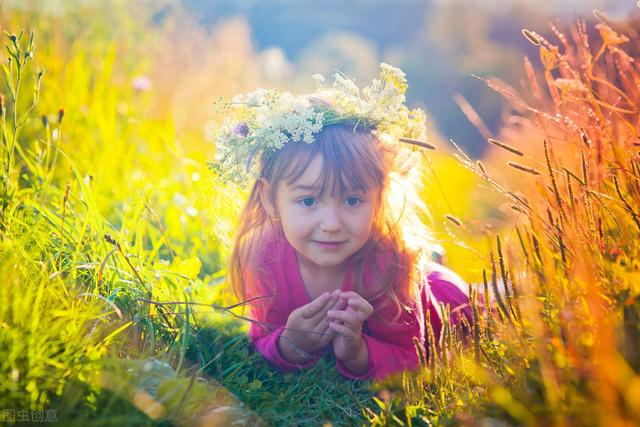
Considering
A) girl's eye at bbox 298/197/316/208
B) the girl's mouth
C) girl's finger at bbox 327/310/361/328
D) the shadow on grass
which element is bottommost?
the shadow on grass

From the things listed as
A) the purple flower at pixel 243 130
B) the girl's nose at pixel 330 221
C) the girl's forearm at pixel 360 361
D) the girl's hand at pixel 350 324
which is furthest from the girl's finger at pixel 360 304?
the purple flower at pixel 243 130

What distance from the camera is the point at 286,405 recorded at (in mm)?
2025

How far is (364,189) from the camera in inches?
85.7

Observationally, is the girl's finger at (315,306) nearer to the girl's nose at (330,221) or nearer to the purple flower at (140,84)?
the girl's nose at (330,221)

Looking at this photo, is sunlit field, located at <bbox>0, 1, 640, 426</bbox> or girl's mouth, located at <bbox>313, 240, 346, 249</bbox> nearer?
sunlit field, located at <bbox>0, 1, 640, 426</bbox>

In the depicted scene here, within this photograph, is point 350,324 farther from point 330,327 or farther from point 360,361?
point 360,361

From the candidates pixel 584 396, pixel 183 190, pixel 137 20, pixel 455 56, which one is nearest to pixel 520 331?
pixel 584 396

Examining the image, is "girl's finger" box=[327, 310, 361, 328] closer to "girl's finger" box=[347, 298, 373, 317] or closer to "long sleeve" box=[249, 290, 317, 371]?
"girl's finger" box=[347, 298, 373, 317]

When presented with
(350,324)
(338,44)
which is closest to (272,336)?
(350,324)

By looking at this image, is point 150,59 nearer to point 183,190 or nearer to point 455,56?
point 183,190

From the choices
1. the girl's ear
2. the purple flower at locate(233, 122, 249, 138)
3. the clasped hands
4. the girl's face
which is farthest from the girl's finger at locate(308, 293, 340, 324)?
the purple flower at locate(233, 122, 249, 138)

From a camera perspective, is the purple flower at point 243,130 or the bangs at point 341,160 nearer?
the bangs at point 341,160

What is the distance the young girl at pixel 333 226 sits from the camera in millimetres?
2158

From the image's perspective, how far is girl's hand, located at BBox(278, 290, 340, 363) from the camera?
2.17m
